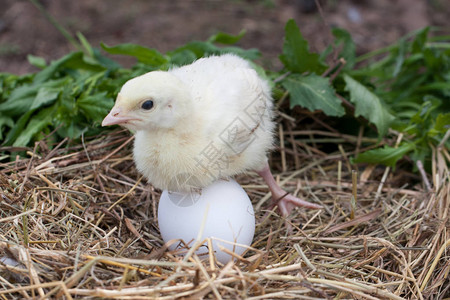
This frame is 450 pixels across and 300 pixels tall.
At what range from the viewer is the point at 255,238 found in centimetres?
255

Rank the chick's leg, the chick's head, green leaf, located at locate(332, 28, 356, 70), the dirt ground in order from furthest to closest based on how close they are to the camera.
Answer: the dirt ground < green leaf, located at locate(332, 28, 356, 70) < the chick's leg < the chick's head

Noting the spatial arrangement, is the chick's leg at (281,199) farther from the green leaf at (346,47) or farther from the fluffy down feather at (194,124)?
the green leaf at (346,47)

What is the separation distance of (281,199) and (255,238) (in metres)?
0.28

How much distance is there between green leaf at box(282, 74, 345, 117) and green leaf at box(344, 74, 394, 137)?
0.15 metres

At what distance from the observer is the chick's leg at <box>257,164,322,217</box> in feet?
8.70

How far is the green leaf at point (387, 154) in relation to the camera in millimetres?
2953

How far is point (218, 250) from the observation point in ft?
7.19

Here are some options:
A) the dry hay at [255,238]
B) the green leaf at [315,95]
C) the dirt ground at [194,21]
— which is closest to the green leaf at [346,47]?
the green leaf at [315,95]

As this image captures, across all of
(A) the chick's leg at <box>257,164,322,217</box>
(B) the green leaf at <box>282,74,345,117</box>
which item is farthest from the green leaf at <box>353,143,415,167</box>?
(A) the chick's leg at <box>257,164,322,217</box>

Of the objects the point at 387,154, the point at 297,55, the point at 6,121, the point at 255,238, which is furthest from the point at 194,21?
the point at 255,238

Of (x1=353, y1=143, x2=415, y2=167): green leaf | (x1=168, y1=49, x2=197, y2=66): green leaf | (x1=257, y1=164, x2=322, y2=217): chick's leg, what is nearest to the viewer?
(x1=257, y1=164, x2=322, y2=217): chick's leg

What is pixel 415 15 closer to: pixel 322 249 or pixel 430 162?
pixel 430 162

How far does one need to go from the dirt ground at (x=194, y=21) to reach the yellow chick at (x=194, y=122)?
2.53 m

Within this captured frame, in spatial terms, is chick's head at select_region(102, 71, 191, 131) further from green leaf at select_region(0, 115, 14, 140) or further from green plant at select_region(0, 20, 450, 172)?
green leaf at select_region(0, 115, 14, 140)
